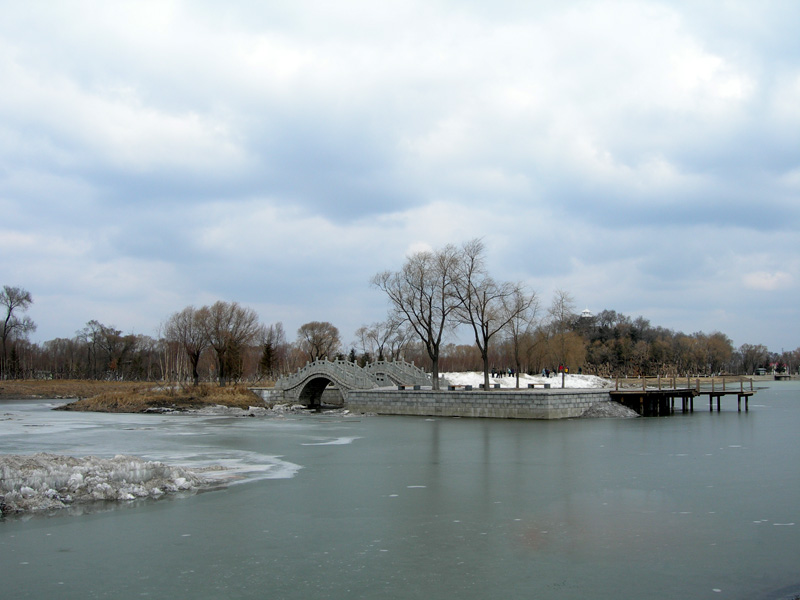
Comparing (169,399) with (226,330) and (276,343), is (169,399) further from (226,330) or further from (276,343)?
(276,343)

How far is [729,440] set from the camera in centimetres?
2427

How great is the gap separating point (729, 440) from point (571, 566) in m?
18.6

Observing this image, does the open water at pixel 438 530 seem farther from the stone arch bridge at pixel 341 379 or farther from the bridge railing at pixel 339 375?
the stone arch bridge at pixel 341 379

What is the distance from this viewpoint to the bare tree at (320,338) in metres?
84.7

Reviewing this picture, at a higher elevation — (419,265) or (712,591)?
(419,265)

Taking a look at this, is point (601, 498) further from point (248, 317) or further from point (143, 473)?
point (248, 317)

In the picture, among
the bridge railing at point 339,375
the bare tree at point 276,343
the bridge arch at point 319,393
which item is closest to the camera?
the bridge railing at point 339,375

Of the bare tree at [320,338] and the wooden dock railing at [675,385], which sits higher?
the bare tree at [320,338]

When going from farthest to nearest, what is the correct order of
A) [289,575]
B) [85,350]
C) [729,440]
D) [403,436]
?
[85,350] → [403,436] → [729,440] → [289,575]

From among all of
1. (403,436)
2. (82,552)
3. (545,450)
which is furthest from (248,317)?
(82,552)

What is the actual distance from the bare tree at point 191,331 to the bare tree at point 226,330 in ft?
1.30

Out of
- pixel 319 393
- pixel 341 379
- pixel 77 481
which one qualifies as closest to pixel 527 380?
pixel 319 393

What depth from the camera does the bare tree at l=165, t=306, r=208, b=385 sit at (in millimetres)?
64438

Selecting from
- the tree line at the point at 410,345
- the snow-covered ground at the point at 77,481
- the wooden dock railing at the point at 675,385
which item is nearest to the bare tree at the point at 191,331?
the tree line at the point at 410,345
